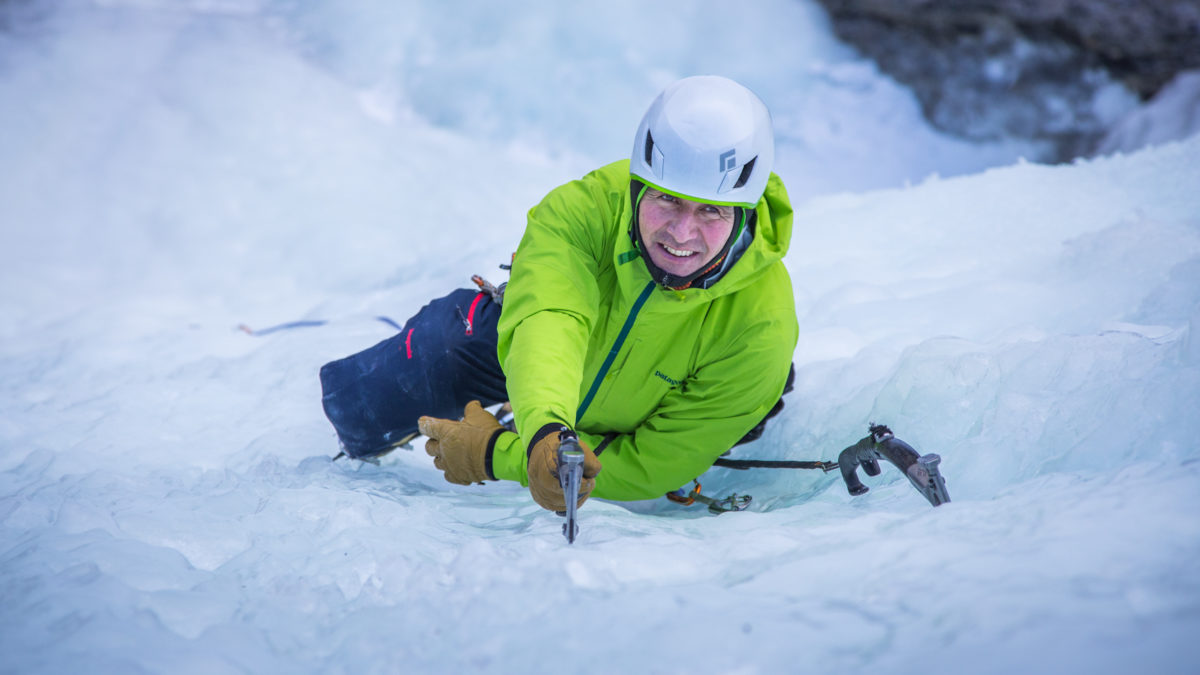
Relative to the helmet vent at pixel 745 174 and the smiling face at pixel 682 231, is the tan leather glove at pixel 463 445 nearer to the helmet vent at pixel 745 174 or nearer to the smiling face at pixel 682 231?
the smiling face at pixel 682 231

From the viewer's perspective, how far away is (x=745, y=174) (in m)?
2.31

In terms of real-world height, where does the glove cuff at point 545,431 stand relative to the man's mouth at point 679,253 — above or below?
below

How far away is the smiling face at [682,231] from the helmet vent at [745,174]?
0.22 feet

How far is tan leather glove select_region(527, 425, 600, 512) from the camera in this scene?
1959 millimetres

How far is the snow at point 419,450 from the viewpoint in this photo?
160 cm

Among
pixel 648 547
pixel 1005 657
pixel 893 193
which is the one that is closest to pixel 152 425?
pixel 648 547

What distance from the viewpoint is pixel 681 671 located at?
1.47 m

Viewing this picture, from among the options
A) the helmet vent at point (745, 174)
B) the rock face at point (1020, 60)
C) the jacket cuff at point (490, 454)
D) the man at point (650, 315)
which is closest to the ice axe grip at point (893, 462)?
the man at point (650, 315)

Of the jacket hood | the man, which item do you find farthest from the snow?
the jacket hood

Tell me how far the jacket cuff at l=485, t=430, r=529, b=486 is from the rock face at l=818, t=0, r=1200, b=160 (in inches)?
365

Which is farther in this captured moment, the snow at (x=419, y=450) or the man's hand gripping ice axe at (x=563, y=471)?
the man's hand gripping ice axe at (x=563, y=471)

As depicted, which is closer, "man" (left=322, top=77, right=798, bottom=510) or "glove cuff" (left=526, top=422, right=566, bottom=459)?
"glove cuff" (left=526, top=422, right=566, bottom=459)

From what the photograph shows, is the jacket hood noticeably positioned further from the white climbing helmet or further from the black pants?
the black pants

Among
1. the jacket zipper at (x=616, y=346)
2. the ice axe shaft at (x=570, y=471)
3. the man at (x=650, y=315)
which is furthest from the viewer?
the jacket zipper at (x=616, y=346)
